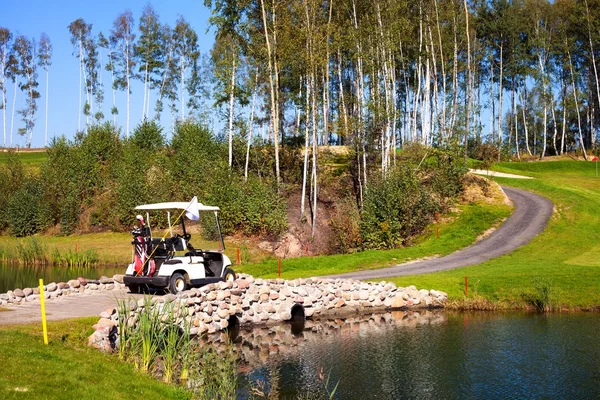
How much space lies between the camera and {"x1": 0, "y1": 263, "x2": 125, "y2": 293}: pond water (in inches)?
1179

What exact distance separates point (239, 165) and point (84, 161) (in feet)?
44.4

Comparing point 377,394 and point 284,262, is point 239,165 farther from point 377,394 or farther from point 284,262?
point 377,394

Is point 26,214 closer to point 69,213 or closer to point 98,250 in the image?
point 69,213

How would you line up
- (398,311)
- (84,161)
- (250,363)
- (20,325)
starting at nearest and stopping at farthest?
(20,325) < (250,363) < (398,311) < (84,161)

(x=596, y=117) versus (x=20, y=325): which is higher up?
(x=596, y=117)

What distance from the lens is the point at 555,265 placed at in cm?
2819

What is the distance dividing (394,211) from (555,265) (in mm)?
10678

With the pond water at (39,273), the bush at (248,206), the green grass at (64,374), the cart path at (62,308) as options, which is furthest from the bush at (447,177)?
the green grass at (64,374)

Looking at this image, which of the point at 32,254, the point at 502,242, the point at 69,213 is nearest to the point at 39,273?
the point at 32,254

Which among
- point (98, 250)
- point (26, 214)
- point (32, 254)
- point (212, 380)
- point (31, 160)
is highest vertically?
point (31, 160)

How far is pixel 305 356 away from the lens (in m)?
17.5

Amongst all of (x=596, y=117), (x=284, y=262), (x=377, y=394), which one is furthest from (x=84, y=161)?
(x=596, y=117)

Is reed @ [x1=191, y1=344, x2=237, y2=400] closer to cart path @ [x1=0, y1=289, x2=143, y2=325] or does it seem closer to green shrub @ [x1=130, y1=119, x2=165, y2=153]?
cart path @ [x1=0, y1=289, x2=143, y2=325]

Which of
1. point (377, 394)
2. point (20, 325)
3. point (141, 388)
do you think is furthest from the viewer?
point (20, 325)
